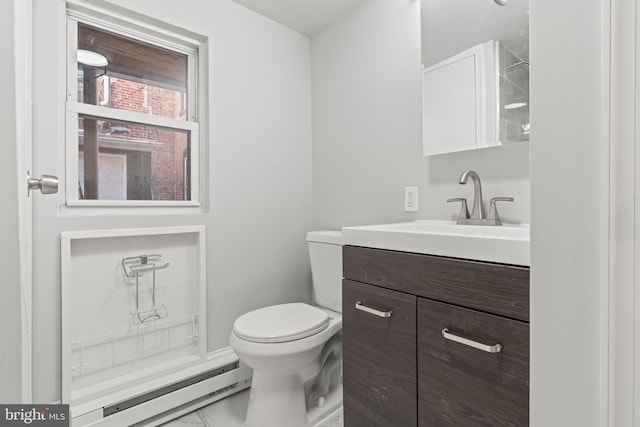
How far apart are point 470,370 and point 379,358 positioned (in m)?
0.32

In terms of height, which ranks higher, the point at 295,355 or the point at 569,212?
the point at 569,212

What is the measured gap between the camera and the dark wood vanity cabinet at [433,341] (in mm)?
780

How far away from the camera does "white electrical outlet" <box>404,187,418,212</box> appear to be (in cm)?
160

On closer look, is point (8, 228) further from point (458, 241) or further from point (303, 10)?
point (303, 10)

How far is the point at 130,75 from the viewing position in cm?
158

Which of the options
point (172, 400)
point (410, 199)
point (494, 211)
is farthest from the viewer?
point (410, 199)

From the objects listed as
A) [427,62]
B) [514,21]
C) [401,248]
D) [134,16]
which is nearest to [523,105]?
[514,21]

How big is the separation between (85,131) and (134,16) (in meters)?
0.59

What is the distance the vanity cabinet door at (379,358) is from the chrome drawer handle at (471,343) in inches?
4.6

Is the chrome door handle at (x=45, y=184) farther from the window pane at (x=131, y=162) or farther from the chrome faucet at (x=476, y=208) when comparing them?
the chrome faucet at (x=476, y=208)

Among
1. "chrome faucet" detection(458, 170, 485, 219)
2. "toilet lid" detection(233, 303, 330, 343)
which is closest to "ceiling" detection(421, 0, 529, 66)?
"chrome faucet" detection(458, 170, 485, 219)

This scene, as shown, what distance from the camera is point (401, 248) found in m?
1.04

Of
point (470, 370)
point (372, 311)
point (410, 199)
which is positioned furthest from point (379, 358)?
point (410, 199)

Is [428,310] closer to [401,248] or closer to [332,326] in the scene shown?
[401,248]
